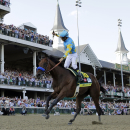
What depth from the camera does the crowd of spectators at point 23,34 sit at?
880 inches

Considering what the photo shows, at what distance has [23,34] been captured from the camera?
79.3ft

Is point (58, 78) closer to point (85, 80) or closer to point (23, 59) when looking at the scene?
point (85, 80)

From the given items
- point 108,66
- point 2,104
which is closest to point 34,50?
point 2,104

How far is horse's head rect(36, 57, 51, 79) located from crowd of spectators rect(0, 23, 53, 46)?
617 inches

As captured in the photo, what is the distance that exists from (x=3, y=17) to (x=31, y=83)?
8.22 metres

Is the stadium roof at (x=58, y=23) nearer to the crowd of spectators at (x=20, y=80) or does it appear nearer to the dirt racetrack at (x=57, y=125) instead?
the crowd of spectators at (x=20, y=80)

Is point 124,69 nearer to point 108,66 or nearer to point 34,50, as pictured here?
point 108,66

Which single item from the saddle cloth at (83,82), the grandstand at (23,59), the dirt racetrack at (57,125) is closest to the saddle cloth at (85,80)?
the saddle cloth at (83,82)

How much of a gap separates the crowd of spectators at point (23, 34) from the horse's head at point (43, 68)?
15.7 metres

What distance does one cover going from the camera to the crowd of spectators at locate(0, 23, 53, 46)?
22341mm

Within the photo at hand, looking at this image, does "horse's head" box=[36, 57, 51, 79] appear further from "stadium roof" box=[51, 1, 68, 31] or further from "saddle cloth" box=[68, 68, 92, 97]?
"stadium roof" box=[51, 1, 68, 31]

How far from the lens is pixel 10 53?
30.0 m

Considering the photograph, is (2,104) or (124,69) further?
(124,69)

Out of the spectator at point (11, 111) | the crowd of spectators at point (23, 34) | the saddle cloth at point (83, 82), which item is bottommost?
the spectator at point (11, 111)
